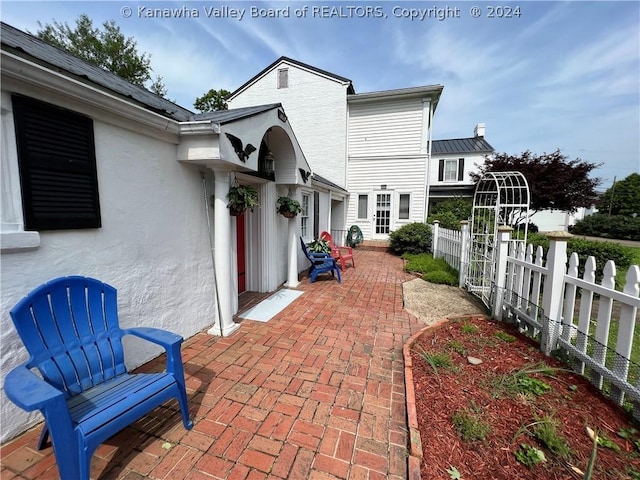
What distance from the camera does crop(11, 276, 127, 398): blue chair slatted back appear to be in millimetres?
1717

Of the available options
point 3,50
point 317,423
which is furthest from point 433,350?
point 3,50

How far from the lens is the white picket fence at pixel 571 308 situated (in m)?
2.11

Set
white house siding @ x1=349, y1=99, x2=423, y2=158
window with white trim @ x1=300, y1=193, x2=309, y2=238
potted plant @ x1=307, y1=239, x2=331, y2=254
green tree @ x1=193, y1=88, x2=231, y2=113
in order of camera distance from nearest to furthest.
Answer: potted plant @ x1=307, y1=239, x2=331, y2=254 → window with white trim @ x1=300, y1=193, x2=309, y2=238 → white house siding @ x1=349, y1=99, x2=423, y2=158 → green tree @ x1=193, y1=88, x2=231, y2=113

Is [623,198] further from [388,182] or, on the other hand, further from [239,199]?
[239,199]

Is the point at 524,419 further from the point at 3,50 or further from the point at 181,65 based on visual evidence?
the point at 181,65

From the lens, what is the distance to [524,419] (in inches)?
81.5

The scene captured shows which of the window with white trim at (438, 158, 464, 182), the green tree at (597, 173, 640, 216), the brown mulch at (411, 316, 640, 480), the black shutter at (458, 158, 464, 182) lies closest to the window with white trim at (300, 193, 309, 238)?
the brown mulch at (411, 316, 640, 480)

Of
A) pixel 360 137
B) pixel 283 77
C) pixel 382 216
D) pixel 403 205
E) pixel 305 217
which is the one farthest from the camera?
pixel 283 77

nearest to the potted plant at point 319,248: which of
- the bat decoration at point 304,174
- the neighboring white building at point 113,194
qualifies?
the bat decoration at point 304,174

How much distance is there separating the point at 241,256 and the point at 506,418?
470 cm

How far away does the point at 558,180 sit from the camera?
12305 millimetres

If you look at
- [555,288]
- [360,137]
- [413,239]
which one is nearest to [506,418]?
[555,288]

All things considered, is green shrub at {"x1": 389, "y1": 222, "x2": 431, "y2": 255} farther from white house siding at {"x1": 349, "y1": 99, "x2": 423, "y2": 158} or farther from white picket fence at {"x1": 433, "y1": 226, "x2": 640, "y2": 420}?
white picket fence at {"x1": 433, "y1": 226, "x2": 640, "y2": 420}

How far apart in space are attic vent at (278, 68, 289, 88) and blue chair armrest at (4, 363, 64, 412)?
14.5 m
